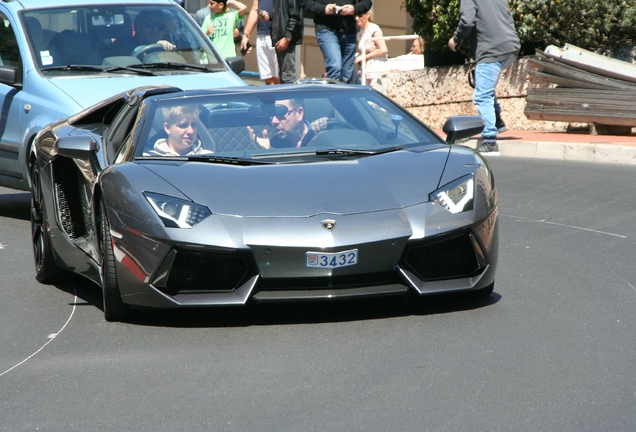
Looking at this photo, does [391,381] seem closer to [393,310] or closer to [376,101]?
[393,310]

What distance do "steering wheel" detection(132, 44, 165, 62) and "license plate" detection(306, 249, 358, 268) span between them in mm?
5309

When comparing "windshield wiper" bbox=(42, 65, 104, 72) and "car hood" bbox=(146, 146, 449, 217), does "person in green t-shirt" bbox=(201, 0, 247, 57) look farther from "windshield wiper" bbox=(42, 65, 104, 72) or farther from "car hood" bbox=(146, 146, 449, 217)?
"car hood" bbox=(146, 146, 449, 217)

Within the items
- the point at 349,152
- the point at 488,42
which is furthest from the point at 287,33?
the point at 349,152

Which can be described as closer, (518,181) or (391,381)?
(391,381)

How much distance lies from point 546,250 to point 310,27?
15874mm

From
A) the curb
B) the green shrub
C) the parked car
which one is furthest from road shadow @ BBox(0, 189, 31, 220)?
the green shrub

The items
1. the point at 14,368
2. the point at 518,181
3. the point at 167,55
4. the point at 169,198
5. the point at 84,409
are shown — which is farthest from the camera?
the point at 518,181

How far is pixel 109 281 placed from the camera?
19.1 feet

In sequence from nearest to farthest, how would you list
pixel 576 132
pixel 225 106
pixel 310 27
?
1. pixel 225 106
2. pixel 576 132
3. pixel 310 27

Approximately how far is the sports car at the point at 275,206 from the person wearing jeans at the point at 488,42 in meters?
6.77

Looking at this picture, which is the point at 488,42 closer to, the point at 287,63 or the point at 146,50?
the point at 287,63

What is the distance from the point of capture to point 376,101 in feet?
23.0

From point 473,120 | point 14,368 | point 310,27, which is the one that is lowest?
point 310,27

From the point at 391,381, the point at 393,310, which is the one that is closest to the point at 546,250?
the point at 393,310
